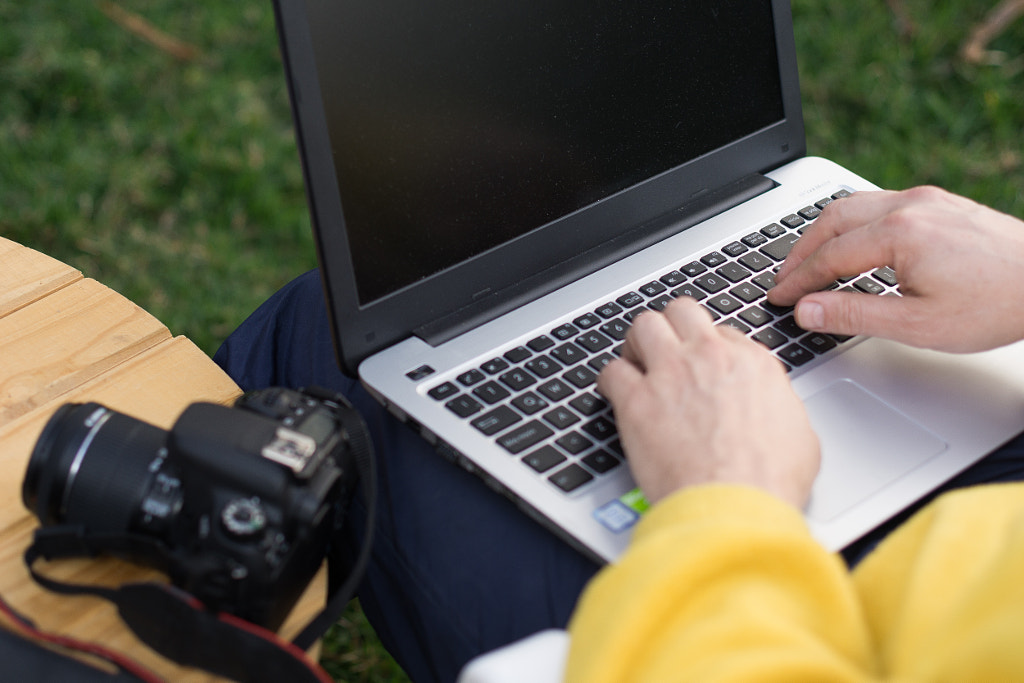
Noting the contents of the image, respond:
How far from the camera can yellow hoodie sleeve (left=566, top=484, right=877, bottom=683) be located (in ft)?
2.03

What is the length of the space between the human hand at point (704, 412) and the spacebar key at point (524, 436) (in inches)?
2.7

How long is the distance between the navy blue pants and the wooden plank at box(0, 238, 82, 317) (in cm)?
35

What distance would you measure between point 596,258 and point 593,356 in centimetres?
16

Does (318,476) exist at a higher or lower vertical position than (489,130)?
lower

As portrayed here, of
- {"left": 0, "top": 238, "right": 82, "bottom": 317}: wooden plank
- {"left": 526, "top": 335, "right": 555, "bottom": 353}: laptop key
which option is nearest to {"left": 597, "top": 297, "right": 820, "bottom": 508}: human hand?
{"left": 526, "top": 335, "right": 555, "bottom": 353}: laptop key

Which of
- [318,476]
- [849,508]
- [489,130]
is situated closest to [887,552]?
[849,508]

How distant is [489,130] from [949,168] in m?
1.80

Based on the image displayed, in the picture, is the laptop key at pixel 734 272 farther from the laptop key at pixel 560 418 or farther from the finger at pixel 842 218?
the laptop key at pixel 560 418

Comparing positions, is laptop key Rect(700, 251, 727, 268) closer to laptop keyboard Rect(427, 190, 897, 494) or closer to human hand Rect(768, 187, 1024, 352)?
laptop keyboard Rect(427, 190, 897, 494)

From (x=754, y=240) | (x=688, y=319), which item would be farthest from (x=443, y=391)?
(x=754, y=240)

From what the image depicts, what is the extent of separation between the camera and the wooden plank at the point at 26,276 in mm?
1007

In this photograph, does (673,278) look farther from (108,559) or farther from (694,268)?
(108,559)

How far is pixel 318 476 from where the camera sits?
75 cm

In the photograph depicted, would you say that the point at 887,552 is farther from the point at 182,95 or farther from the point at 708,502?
the point at 182,95
